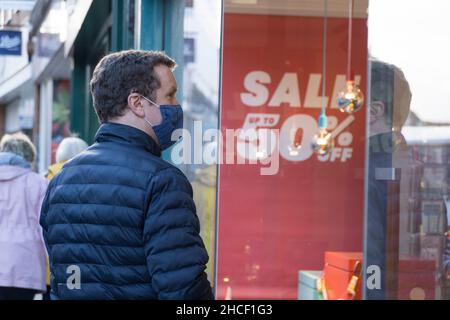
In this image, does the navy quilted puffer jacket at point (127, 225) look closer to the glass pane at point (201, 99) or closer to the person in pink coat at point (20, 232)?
the glass pane at point (201, 99)

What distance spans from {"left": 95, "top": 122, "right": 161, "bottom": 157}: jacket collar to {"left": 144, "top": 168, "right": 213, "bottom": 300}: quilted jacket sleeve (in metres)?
0.18

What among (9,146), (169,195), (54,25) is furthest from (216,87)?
(54,25)

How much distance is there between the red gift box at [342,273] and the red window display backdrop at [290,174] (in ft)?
1.52

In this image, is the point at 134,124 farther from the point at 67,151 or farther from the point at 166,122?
the point at 67,151

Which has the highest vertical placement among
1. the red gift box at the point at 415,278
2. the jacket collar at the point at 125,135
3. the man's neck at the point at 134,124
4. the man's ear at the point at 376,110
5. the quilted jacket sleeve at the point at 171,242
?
the man's ear at the point at 376,110

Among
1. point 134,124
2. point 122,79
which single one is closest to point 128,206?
point 134,124

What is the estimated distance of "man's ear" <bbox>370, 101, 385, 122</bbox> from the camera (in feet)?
13.3

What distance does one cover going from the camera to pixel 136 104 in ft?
10.2

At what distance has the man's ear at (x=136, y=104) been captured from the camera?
3088 mm

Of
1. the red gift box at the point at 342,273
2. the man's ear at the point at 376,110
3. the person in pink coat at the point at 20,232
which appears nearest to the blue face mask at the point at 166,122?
the man's ear at the point at 376,110

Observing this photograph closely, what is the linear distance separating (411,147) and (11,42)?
364 inches

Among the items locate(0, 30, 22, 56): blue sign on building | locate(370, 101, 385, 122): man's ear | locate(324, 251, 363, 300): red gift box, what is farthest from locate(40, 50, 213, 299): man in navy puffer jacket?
locate(0, 30, 22, 56): blue sign on building

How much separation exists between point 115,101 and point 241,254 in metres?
4.64

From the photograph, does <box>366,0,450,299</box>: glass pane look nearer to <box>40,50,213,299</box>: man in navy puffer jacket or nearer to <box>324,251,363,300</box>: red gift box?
<box>324,251,363,300</box>: red gift box
